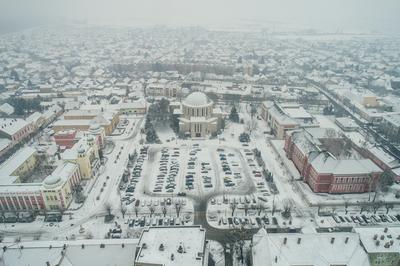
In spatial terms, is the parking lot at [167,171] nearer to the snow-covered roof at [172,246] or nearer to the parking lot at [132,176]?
the parking lot at [132,176]

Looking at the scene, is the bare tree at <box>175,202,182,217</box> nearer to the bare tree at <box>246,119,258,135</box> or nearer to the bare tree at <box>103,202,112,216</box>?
the bare tree at <box>103,202,112,216</box>

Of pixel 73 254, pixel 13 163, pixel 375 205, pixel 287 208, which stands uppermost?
pixel 73 254

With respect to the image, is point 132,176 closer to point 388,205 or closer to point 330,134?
point 330,134

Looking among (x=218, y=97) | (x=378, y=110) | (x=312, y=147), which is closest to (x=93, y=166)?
(x=312, y=147)

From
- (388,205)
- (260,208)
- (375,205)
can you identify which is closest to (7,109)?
(260,208)

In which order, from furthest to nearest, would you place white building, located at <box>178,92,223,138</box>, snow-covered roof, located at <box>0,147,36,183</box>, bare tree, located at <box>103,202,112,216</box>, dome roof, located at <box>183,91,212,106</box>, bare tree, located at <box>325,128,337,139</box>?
1. dome roof, located at <box>183,91,212,106</box>
2. white building, located at <box>178,92,223,138</box>
3. bare tree, located at <box>325,128,337,139</box>
4. snow-covered roof, located at <box>0,147,36,183</box>
5. bare tree, located at <box>103,202,112,216</box>

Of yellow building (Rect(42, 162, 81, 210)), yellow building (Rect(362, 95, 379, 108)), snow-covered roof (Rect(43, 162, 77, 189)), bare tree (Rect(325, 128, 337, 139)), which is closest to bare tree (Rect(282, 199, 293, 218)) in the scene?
bare tree (Rect(325, 128, 337, 139))
